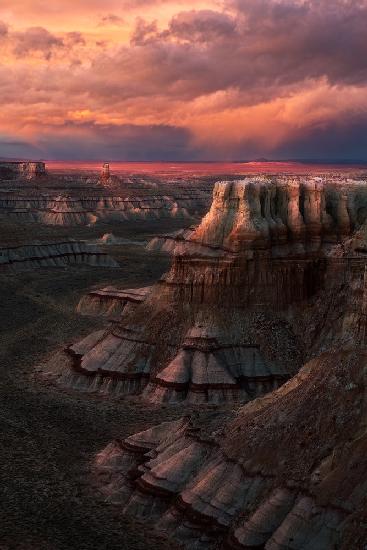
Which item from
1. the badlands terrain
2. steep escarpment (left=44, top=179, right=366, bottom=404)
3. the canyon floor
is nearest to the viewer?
the badlands terrain

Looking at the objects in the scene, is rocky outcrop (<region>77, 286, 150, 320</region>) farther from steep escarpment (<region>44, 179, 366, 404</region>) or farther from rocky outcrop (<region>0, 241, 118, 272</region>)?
rocky outcrop (<region>0, 241, 118, 272</region>)

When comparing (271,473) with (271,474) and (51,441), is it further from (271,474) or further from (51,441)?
(51,441)

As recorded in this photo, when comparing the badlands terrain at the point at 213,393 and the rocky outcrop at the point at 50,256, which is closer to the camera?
the badlands terrain at the point at 213,393

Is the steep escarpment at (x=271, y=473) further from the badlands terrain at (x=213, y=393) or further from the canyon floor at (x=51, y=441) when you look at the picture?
the canyon floor at (x=51, y=441)

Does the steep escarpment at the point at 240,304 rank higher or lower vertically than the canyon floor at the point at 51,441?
higher

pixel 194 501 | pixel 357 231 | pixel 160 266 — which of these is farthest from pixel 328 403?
pixel 160 266

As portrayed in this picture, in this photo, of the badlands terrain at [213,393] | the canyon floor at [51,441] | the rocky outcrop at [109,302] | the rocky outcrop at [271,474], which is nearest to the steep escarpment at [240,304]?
the badlands terrain at [213,393]

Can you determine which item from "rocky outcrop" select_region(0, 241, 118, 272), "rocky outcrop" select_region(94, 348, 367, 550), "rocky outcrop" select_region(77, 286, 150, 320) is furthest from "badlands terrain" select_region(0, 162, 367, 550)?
"rocky outcrop" select_region(0, 241, 118, 272)

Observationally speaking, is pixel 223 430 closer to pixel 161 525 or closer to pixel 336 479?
pixel 161 525
